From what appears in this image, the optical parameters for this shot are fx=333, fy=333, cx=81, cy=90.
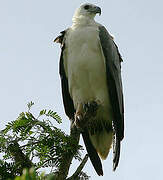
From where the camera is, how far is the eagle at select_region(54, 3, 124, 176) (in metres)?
5.68

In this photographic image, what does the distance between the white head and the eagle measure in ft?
2.03

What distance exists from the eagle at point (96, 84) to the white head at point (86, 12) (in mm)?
619

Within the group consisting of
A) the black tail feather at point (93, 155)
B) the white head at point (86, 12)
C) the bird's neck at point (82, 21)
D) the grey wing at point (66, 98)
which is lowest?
the black tail feather at point (93, 155)

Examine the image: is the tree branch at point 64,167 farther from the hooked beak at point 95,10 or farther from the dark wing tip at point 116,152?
the hooked beak at point 95,10

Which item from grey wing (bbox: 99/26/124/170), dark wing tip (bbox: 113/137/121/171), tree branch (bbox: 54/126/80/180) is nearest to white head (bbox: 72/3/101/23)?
grey wing (bbox: 99/26/124/170)

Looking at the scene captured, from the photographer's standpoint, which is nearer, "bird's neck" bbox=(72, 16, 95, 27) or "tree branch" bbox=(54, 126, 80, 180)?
"tree branch" bbox=(54, 126, 80, 180)

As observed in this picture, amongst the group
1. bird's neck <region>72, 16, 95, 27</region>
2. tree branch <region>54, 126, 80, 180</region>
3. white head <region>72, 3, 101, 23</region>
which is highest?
white head <region>72, 3, 101, 23</region>

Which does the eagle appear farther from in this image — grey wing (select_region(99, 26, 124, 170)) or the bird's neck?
the bird's neck

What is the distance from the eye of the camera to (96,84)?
577 cm

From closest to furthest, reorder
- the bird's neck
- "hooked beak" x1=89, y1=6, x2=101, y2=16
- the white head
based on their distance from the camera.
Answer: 1. the bird's neck
2. the white head
3. "hooked beak" x1=89, y1=6, x2=101, y2=16

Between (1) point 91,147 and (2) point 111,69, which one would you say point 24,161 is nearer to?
(1) point 91,147

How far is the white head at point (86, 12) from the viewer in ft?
21.8

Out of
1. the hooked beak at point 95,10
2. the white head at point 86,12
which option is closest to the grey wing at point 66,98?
the white head at point 86,12

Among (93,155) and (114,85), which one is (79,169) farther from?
(114,85)
